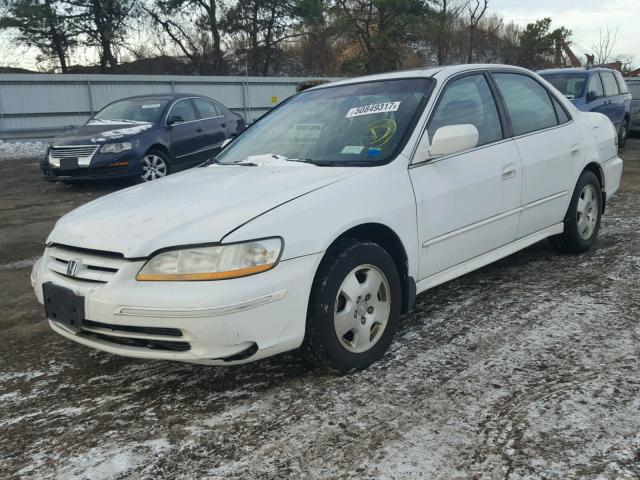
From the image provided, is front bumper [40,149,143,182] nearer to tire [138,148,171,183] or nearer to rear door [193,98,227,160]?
tire [138,148,171,183]

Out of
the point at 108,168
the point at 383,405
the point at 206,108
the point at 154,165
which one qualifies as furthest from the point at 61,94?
the point at 383,405

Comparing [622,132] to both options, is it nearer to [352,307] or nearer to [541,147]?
[541,147]

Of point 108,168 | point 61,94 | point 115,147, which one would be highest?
point 61,94

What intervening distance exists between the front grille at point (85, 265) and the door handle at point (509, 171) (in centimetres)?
238

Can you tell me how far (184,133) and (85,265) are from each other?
292 inches

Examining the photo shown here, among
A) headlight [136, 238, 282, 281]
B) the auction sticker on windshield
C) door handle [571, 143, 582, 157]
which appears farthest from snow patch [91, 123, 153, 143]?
headlight [136, 238, 282, 281]

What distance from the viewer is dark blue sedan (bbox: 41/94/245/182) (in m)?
8.91

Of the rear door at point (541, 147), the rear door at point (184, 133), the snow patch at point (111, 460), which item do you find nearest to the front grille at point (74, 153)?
the rear door at point (184, 133)

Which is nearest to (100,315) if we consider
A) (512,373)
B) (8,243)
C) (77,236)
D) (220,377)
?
(77,236)

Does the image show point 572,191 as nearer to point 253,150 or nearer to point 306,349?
point 253,150

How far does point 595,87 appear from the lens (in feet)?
36.0

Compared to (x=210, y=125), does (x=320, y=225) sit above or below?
below

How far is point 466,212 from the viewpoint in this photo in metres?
3.47

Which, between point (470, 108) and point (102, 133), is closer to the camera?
point (470, 108)
